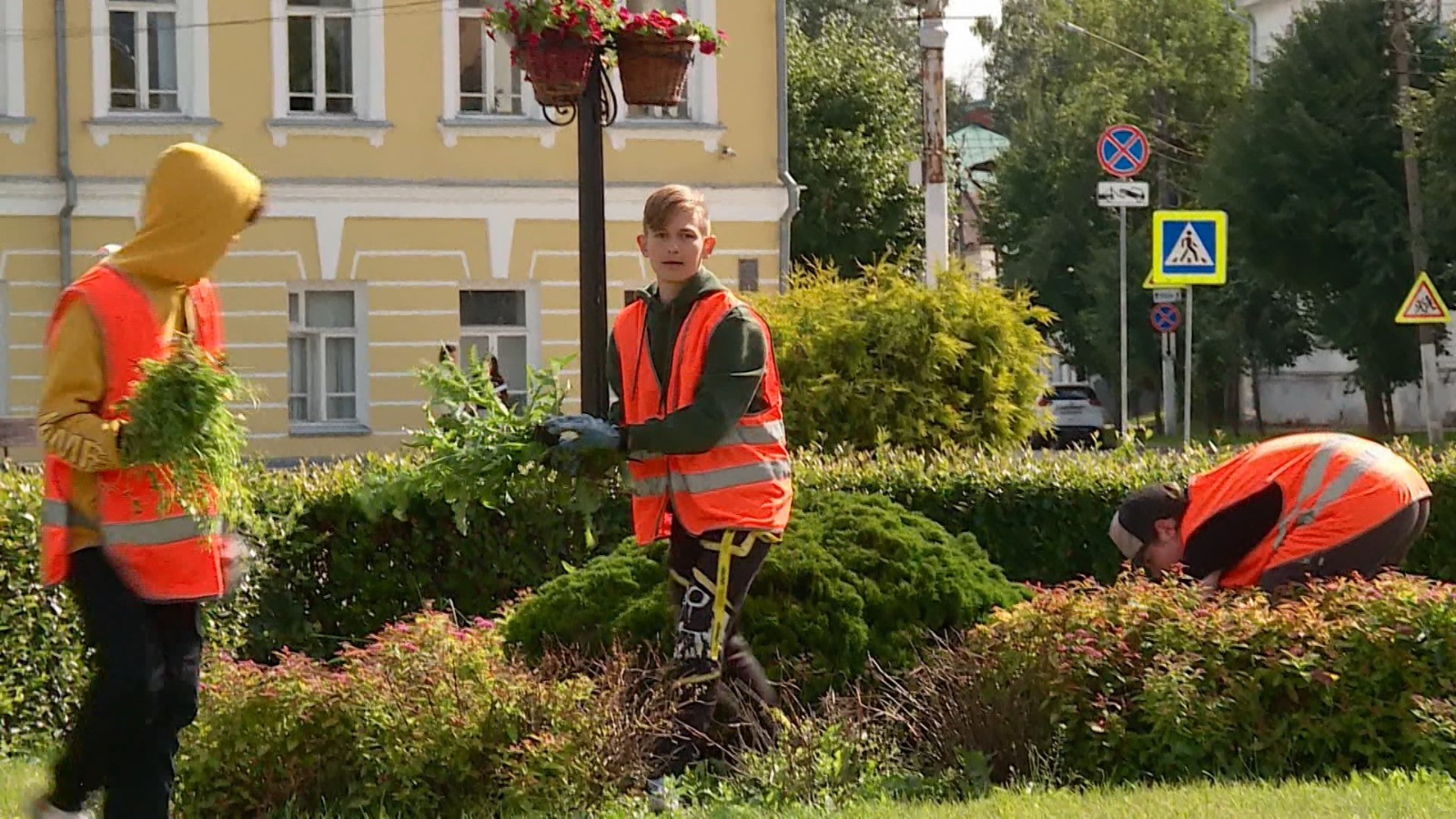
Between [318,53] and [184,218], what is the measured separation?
20.6 m

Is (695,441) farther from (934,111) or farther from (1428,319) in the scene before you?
(1428,319)

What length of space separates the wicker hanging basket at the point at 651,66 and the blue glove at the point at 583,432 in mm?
3639

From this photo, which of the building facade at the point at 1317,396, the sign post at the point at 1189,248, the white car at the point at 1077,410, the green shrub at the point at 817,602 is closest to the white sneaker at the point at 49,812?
the green shrub at the point at 817,602

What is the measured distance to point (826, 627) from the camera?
23.1 ft

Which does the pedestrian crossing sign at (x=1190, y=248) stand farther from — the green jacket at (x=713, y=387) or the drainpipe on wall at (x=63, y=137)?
the green jacket at (x=713, y=387)

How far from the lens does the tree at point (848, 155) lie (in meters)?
39.1

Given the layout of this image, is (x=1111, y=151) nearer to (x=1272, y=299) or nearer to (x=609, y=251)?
(x=609, y=251)

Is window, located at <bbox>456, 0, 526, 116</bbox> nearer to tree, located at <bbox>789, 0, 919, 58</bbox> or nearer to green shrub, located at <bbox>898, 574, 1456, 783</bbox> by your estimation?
green shrub, located at <bbox>898, 574, 1456, 783</bbox>

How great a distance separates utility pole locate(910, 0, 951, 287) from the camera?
2192 centimetres

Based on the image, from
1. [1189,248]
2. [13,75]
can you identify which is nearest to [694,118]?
[13,75]

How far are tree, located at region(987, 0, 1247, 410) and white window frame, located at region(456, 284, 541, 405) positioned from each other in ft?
83.2

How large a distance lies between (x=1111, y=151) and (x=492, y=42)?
23.3ft

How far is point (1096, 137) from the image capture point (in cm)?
5344

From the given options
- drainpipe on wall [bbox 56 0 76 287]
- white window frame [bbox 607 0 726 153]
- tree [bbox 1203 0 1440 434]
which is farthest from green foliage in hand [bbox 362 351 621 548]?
tree [bbox 1203 0 1440 434]
